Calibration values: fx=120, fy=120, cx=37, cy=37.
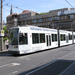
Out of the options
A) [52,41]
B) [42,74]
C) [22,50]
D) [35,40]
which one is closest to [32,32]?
[35,40]

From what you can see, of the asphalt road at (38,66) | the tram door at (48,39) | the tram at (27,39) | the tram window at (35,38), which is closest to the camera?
the asphalt road at (38,66)

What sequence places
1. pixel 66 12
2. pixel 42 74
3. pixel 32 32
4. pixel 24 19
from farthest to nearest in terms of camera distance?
pixel 24 19, pixel 66 12, pixel 32 32, pixel 42 74

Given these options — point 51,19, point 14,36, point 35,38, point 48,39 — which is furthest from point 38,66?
point 51,19

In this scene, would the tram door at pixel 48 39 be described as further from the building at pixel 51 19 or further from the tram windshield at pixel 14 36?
the building at pixel 51 19

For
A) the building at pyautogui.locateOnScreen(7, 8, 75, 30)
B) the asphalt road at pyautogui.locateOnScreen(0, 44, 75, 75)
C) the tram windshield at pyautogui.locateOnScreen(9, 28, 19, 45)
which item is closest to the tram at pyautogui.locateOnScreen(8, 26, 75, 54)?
the tram windshield at pyautogui.locateOnScreen(9, 28, 19, 45)

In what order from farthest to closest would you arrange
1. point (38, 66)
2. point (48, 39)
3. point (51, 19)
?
1. point (51, 19)
2. point (48, 39)
3. point (38, 66)

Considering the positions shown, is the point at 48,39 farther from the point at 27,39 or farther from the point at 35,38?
the point at 27,39

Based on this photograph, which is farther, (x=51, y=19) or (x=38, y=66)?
(x=51, y=19)

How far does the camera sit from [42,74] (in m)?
5.69

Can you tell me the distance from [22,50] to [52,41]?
261 inches

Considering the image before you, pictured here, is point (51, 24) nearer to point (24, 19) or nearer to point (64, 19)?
point (64, 19)

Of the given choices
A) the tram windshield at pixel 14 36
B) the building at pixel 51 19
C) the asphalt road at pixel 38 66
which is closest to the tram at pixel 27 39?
the tram windshield at pixel 14 36

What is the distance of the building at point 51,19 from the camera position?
192 ft

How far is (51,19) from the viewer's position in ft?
207
